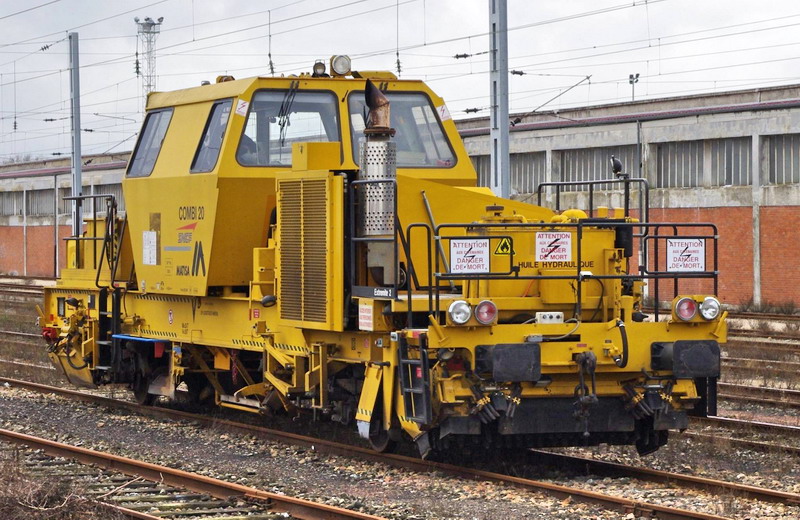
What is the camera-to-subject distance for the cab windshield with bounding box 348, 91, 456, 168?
458 inches

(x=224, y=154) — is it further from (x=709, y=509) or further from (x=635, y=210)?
(x=635, y=210)

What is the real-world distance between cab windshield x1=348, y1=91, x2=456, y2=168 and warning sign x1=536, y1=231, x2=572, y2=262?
2388 mm

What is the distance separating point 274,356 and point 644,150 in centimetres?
2228

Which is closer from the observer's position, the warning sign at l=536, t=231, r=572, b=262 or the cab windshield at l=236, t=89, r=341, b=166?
the warning sign at l=536, t=231, r=572, b=262

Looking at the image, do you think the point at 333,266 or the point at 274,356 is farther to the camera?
the point at 274,356

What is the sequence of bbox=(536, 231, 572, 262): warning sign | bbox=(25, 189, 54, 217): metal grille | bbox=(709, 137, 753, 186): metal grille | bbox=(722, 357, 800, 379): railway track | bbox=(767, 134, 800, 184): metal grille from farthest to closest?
bbox=(25, 189, 54, 217): metal grille, bbox=(709, 137, 753, 186): metal grille, bbox=(767, 134, 800, 184): metal grille, bbox=(722, 357, 800, 379): railway track, bbox=(536, 231, 572, 262): warning sign

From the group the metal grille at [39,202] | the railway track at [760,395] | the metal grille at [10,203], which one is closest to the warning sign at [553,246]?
the railway track at [760,395]

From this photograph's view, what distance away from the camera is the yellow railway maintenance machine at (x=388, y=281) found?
9141 millimetres

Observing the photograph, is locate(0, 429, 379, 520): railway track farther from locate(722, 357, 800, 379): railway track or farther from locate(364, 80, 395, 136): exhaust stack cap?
locate(722, 357, 800, 379): railway track

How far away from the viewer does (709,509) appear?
8336mm

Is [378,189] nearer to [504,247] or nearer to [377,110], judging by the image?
[377,110]

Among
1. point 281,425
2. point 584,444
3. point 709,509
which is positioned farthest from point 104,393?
point 709,509

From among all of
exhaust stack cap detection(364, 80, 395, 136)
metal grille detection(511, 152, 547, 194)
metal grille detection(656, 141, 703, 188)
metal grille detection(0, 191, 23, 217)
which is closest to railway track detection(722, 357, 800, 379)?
exhaust stack cap detection(364, 80, 395, 136)

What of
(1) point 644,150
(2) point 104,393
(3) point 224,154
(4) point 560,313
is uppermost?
(1) point 644,150
